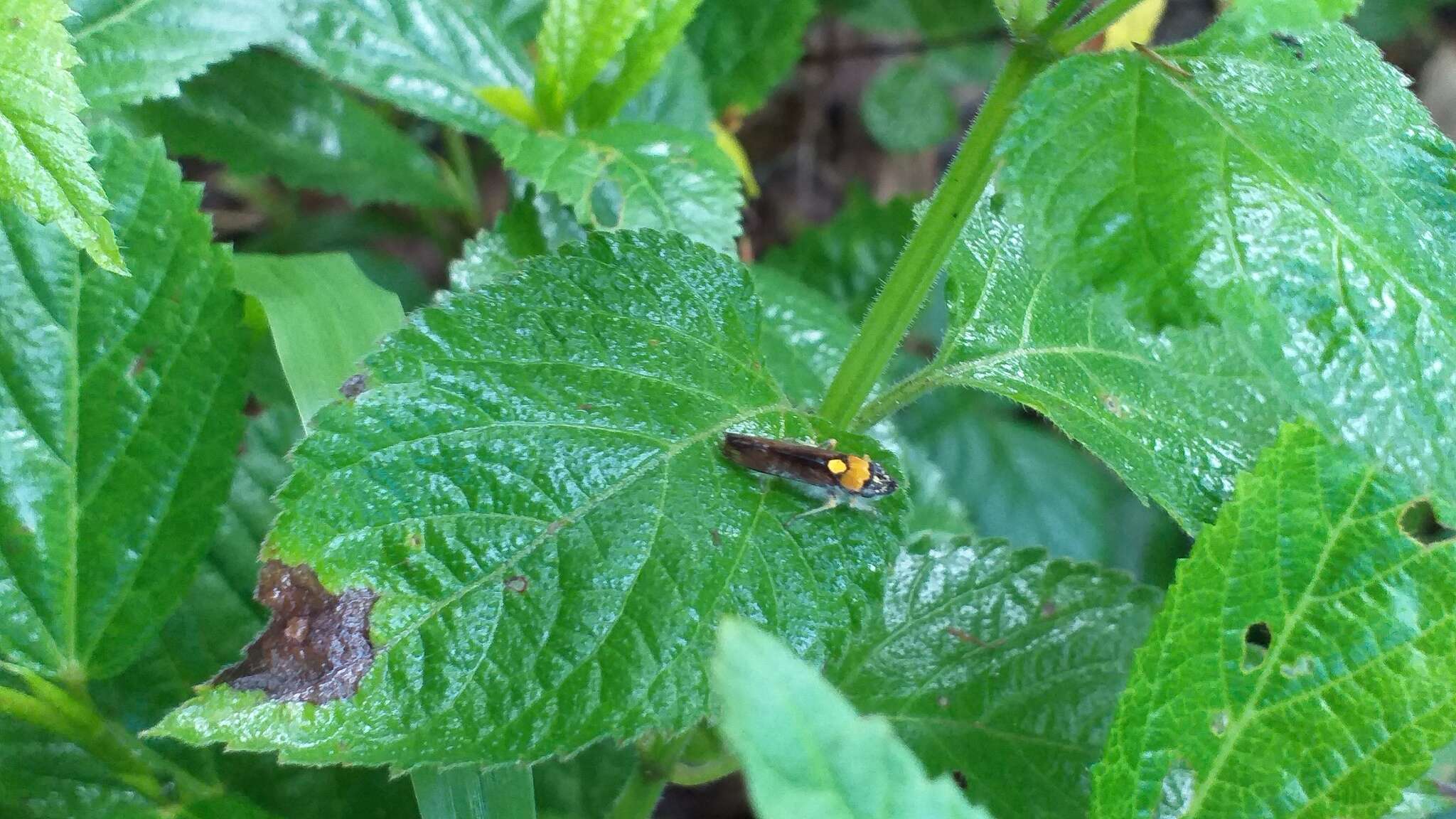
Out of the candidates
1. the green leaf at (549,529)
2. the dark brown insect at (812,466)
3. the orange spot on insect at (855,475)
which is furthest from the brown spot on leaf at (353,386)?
the orange spot on insect at (855,475)

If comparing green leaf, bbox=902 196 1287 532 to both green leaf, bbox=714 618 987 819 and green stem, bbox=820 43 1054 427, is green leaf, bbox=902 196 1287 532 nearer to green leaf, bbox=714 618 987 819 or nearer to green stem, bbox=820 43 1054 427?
green stem, bbox=820 43 1054 427

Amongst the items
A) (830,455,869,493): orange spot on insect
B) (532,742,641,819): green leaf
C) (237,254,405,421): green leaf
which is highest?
(237,254,405,421): green leaf

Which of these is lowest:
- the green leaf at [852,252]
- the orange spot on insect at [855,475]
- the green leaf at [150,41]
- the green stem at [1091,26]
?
the green leaf at [852,252]

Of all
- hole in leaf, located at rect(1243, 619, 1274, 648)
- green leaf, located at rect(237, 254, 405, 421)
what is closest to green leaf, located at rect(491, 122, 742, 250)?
green leaf, located at rect(237, 254, 405, 421)

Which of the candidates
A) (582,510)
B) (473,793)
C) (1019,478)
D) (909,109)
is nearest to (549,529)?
(582,510)

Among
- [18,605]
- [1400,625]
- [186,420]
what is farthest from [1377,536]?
[18,605]

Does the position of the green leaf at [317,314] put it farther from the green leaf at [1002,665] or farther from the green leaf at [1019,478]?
the green leaf at [1019,478]

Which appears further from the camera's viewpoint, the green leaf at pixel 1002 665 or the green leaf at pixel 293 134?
the green leaf at pixel 293 134
